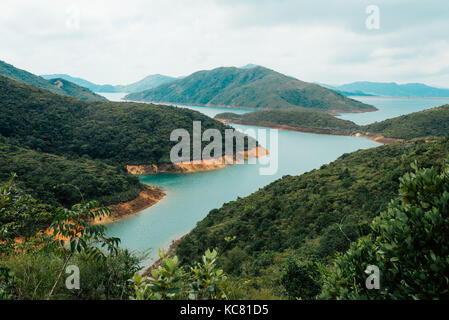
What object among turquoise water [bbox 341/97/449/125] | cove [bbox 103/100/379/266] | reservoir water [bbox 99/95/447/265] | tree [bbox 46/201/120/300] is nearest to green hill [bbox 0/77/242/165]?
cove [bbox 103/100/379/266]

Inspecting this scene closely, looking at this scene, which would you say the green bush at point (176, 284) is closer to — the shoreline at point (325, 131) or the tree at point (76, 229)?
the tree at point (76, 229)

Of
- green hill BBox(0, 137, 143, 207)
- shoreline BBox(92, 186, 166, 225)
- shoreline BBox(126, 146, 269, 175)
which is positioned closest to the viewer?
green hill BBox(0, 137, 143, 207)

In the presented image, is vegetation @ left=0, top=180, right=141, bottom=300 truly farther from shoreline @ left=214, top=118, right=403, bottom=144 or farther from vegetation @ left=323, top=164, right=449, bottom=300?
shoreline @ left=214, top=118, right=403, bottom=144

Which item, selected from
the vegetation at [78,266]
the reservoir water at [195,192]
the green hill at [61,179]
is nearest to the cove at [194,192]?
the reservoir water at [195,192]

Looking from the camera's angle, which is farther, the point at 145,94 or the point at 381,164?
the point at 145,94

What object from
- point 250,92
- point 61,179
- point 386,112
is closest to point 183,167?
point 61,179

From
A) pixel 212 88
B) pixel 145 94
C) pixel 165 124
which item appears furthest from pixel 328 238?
pixel 145 94

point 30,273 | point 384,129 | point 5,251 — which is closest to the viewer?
point 30,273
